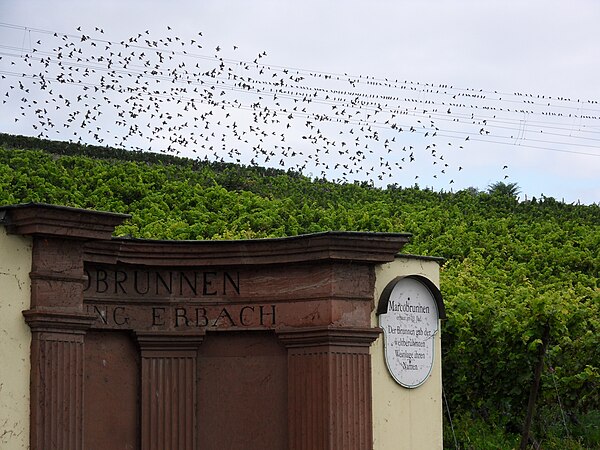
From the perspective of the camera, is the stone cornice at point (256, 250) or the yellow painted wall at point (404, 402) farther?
the yellow painted wall at point (404, 402)

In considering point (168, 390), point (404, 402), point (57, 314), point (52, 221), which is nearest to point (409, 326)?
point (404, 402)

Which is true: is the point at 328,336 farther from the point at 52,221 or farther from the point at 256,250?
the point at 52,221

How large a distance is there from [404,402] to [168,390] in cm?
198

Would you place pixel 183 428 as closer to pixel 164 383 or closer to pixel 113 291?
pixel 164 383

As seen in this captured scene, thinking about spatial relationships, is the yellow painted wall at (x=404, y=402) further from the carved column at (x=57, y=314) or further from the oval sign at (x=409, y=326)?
the carved column at (x=57, y=314)

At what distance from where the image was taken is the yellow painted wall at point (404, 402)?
32.6ft

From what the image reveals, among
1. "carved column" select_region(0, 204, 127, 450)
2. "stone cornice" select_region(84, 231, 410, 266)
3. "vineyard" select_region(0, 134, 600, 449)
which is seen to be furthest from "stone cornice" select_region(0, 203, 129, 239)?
"vineyard" select_region(0, 134, 600, 449)

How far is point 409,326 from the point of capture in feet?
33.6

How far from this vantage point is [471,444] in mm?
14125

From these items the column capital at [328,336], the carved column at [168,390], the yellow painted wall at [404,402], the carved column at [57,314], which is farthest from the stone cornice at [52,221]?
the yellow painted wall at [404,402]

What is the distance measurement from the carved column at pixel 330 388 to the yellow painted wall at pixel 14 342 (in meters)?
2.29

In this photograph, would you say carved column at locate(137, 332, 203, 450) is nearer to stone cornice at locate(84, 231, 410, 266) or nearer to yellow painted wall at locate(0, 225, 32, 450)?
stone cornice at locate(84, 231, 410, 266)

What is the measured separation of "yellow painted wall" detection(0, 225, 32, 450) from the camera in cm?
828

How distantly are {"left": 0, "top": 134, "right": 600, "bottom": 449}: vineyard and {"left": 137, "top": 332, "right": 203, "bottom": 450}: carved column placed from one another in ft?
14.9
